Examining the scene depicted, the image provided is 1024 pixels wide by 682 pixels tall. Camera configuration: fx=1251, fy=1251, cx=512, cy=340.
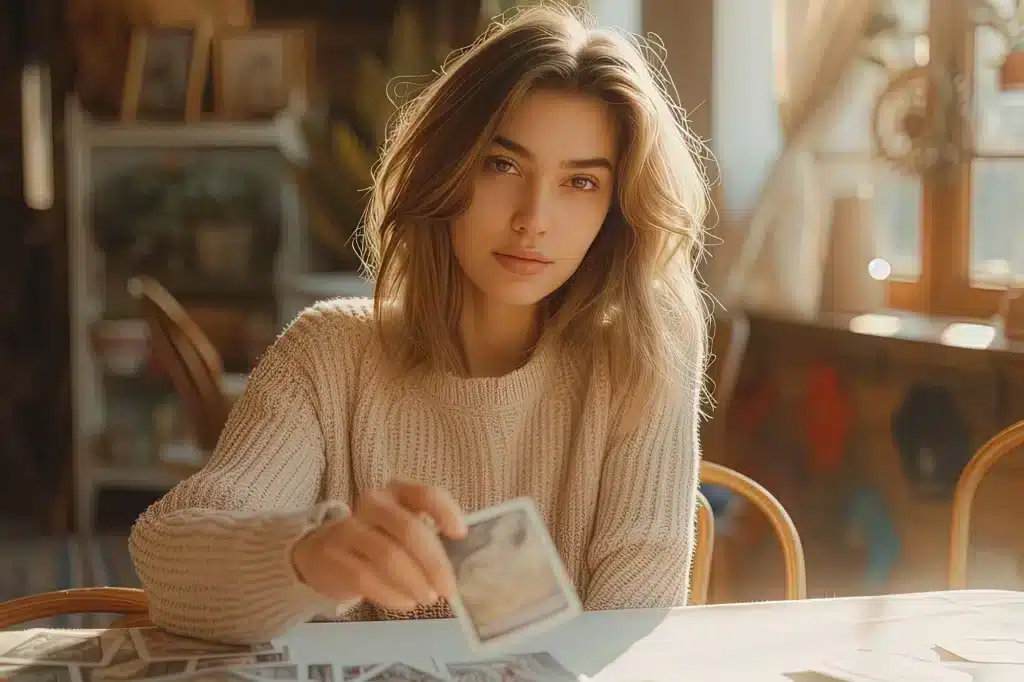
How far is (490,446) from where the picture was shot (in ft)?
5.98

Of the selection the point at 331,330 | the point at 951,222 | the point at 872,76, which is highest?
the point at 872,76

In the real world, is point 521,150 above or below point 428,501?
above

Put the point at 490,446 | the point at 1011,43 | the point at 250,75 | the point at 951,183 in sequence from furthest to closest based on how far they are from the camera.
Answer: the point at 250,75 → the point at 951,183 → the point at 1011,43 → the point at 490,446

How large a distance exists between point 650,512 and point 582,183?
1.54 feet

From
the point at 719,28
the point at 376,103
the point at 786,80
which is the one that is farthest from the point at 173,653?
the point at 376,103

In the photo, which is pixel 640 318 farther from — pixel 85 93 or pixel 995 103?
pixel 85 93

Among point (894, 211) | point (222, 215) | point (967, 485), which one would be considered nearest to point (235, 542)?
point (967, 485)

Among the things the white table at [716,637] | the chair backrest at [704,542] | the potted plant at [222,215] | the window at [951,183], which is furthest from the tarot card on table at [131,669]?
the potted plant at [222,215]

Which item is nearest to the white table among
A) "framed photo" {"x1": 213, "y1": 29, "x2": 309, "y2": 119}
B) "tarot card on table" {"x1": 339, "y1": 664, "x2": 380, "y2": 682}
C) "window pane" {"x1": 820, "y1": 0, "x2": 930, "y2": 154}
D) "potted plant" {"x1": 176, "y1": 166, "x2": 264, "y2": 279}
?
"tarot card on table" {"x1": 339, "y1": 664, "x2": 380, "y2": 682}

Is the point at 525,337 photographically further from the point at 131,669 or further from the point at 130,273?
the point at 130,273

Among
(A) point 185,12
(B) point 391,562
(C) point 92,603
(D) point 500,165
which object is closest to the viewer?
(B) point 391,562

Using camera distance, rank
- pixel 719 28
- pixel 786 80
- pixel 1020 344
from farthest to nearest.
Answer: pixel 719 28
pixel 786 80
pixel 1020 344

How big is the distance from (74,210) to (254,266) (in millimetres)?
723

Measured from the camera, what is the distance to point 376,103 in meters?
4.60
